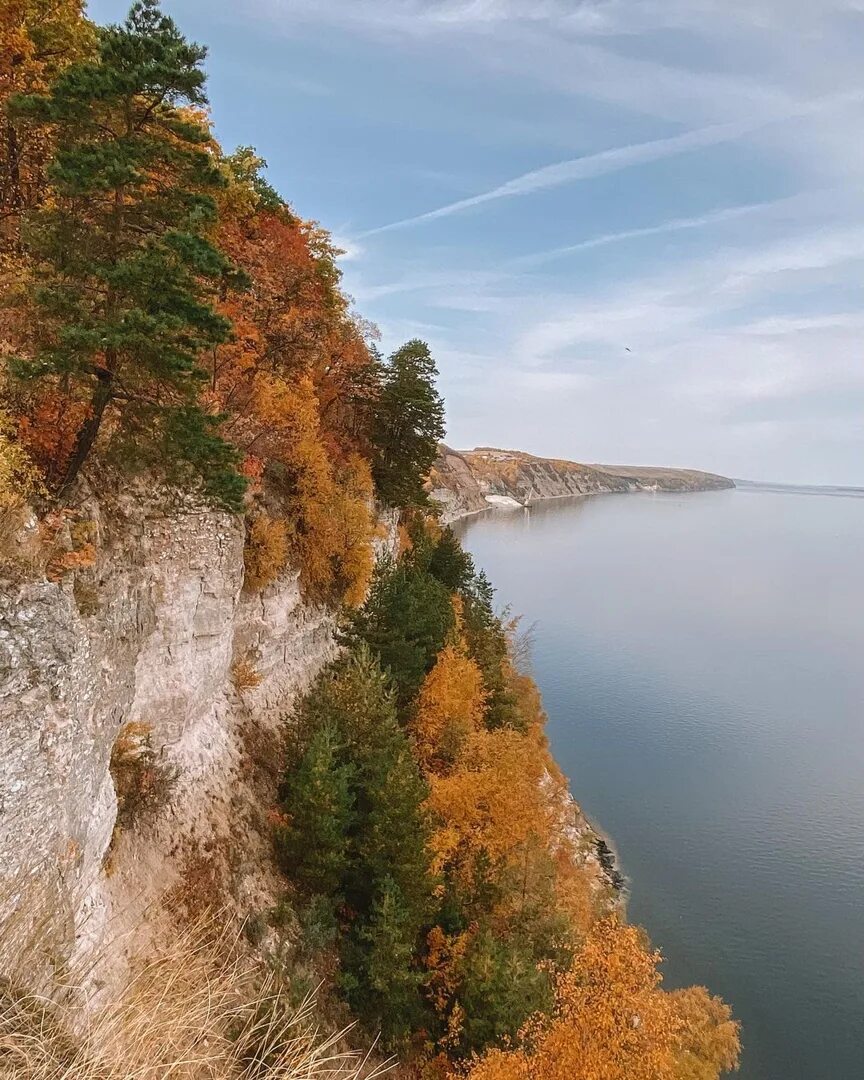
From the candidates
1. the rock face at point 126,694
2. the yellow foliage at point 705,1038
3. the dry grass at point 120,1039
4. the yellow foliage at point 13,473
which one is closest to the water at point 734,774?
the yellow foliage at point 705,1038

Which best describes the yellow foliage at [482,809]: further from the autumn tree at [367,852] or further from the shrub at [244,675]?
the shrub at [244,675]

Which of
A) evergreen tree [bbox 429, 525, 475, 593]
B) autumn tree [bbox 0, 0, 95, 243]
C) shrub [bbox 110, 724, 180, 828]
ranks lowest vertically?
shrub [bbox 110, 724, 180, 828]

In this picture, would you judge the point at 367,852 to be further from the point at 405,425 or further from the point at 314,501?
the point at 405,425

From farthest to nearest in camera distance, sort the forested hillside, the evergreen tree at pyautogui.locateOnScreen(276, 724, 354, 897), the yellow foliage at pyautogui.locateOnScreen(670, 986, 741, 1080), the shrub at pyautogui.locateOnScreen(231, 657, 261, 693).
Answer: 1. the yellow foliage at pyautogui.locateOnScreen(670, 986, 741, 1080)
2. the shrub at pyautogui.locateOnScreen(231, 657, 261, 693)
3. the evergreen tree at pyautogui.locateOnScreen(276, 724, 354, 897)
4. the forested hillside

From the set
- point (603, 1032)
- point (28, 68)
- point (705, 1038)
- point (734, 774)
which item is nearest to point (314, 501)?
point (28, 68)

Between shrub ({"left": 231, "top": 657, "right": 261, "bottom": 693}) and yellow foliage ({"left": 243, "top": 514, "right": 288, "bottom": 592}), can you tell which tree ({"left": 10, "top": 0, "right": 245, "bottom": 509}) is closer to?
yellow foliage ({"left": 243, "top": 514, "right": 288, "bottom": 592})

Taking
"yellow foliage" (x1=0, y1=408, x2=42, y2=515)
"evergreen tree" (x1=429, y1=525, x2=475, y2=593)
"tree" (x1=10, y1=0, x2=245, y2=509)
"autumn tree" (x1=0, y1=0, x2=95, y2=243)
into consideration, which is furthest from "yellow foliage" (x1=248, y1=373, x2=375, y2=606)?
"evergreen tree" (x1=429, y1=525, x2=475, y2=593)
